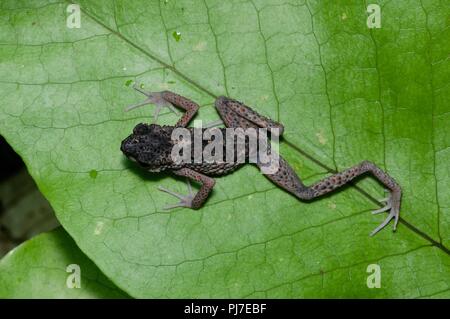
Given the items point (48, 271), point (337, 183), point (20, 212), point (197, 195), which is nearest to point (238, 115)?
point (197, 195)

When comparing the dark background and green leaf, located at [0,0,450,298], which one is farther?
the dark background

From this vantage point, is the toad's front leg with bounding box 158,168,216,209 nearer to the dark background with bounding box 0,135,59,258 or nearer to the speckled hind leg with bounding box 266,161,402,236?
the speckled hind leg with bounding box 266,161,402,236

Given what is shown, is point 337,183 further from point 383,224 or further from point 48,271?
point 48,271

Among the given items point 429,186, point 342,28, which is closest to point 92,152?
point 342,28

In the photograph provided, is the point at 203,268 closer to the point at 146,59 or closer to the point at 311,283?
the point at 311,283

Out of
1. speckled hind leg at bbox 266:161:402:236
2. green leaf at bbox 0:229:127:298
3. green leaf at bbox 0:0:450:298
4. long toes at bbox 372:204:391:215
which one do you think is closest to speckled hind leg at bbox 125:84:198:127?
green leaf at bbox 0:0:450:298
